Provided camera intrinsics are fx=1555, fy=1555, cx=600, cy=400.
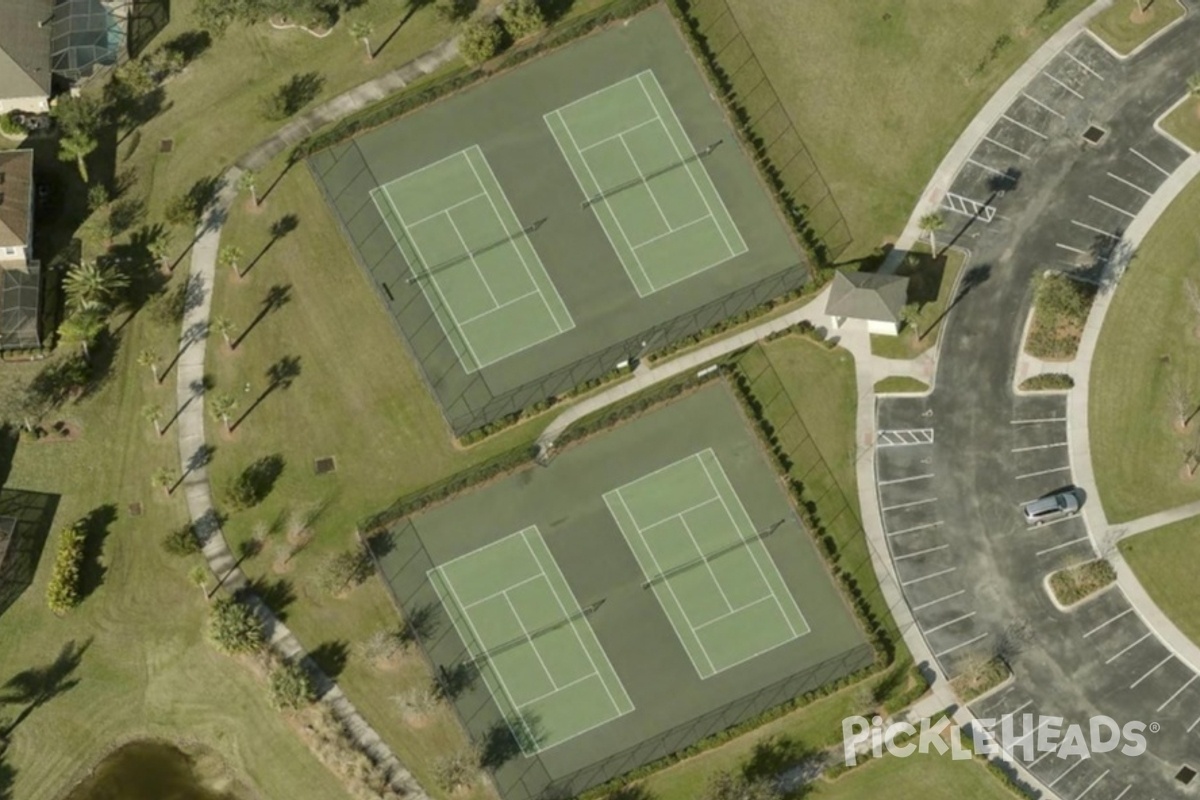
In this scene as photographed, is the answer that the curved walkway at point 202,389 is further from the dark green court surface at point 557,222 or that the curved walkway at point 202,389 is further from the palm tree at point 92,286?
the palm tree at point 92,286

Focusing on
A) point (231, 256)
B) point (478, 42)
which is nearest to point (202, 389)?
point (231, 256)

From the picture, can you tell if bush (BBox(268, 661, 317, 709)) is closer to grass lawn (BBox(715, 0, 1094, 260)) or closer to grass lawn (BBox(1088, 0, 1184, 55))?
grass lawn (BBox(715, 0, 1094, 260))

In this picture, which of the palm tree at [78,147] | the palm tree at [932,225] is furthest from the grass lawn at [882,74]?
the palm tree at [78,147]

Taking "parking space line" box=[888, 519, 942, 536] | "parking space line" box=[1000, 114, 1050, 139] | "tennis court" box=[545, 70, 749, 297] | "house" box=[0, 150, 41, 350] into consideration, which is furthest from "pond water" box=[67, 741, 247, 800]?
"parking space line" box=[1000, 114, 1050, 139]

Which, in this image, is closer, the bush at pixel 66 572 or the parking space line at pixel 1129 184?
the bush at pixel 66 572

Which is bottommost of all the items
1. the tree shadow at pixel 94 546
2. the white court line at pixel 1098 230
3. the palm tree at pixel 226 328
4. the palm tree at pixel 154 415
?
the white court line at pixel 1098 230

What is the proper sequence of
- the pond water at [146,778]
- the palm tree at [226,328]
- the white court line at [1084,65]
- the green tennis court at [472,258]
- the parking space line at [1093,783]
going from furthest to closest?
the white court line at [1084,65]
the green tennis court at [472,258]
the palm tree at [226,328]
the pond water at [146,778]
the parking space line at [1093,783]

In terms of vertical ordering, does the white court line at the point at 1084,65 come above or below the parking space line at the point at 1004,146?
above
